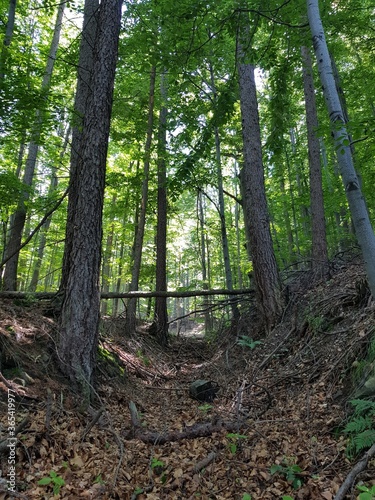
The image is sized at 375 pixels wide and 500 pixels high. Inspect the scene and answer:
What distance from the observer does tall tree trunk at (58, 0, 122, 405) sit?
4801 mm

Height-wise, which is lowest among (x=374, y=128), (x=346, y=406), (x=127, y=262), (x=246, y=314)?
(x=346, y=406)

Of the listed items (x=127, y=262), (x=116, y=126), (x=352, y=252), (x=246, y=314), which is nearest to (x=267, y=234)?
(x=246, y=314)

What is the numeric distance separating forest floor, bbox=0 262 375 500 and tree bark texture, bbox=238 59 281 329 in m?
0.76

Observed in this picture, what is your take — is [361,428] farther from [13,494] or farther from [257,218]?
[257,218]

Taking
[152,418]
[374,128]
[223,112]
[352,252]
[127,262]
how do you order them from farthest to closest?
1. [127,262]
2. [352,252]
3. [223,112]
4. [152,418]
5. [374,128]

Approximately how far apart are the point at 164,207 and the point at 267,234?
4.56 meters

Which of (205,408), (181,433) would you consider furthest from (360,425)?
(205,408)

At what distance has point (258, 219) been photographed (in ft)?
25.1

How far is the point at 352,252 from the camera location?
9.82 m

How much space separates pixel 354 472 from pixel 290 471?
60 centimetres

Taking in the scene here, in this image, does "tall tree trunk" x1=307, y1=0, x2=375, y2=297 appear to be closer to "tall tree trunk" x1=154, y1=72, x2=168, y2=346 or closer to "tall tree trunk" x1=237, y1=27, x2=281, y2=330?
"tall tree trunk" x1=237, y1=27, x2=281, y2=330

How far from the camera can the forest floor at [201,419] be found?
3.03m

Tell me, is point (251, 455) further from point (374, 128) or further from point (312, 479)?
point (374, 128)

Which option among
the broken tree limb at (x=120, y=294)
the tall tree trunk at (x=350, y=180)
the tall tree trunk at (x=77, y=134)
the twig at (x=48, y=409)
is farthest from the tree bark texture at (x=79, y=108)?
the tall tree trunk at (x=350, y=180)
